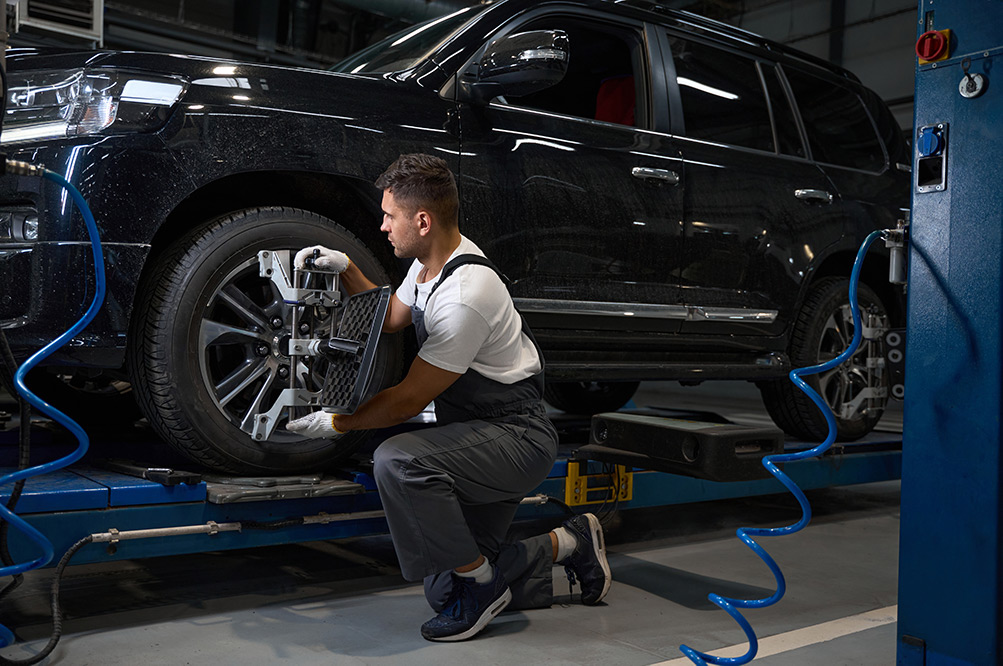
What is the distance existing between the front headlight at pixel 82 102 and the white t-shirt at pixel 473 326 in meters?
0.84

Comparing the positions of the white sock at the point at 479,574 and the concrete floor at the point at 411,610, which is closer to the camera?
the concrete floor at the point at 411,610

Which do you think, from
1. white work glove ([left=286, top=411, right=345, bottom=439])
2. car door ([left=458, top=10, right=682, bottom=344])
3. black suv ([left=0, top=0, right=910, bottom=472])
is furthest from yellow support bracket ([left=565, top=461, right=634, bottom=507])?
white work glove ([left=286, top=411, right=345, bottom=439])

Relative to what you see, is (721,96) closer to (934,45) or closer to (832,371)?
(832,371)

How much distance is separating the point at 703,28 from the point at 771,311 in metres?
1.17

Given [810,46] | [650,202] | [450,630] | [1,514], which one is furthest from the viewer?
[810,46]

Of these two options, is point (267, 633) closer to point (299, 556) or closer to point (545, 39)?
point (299, 556)

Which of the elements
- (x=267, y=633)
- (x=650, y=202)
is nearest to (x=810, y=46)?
(x=650, y=202)

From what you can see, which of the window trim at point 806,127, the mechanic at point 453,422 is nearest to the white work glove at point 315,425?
the mechanic at point 453,422

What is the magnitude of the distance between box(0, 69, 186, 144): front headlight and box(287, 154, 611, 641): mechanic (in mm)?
518

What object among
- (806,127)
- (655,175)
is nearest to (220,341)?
Result: (655,175)

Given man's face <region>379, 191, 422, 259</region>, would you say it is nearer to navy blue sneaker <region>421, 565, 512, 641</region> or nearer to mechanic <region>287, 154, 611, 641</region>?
mechanic <region>287, 154, 611, 641</region>

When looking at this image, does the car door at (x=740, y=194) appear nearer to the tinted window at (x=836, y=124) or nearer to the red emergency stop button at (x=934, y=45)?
the tinted window at (x=836, y=124)

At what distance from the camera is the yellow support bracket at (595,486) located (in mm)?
3156

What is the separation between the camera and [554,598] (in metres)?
2.88
